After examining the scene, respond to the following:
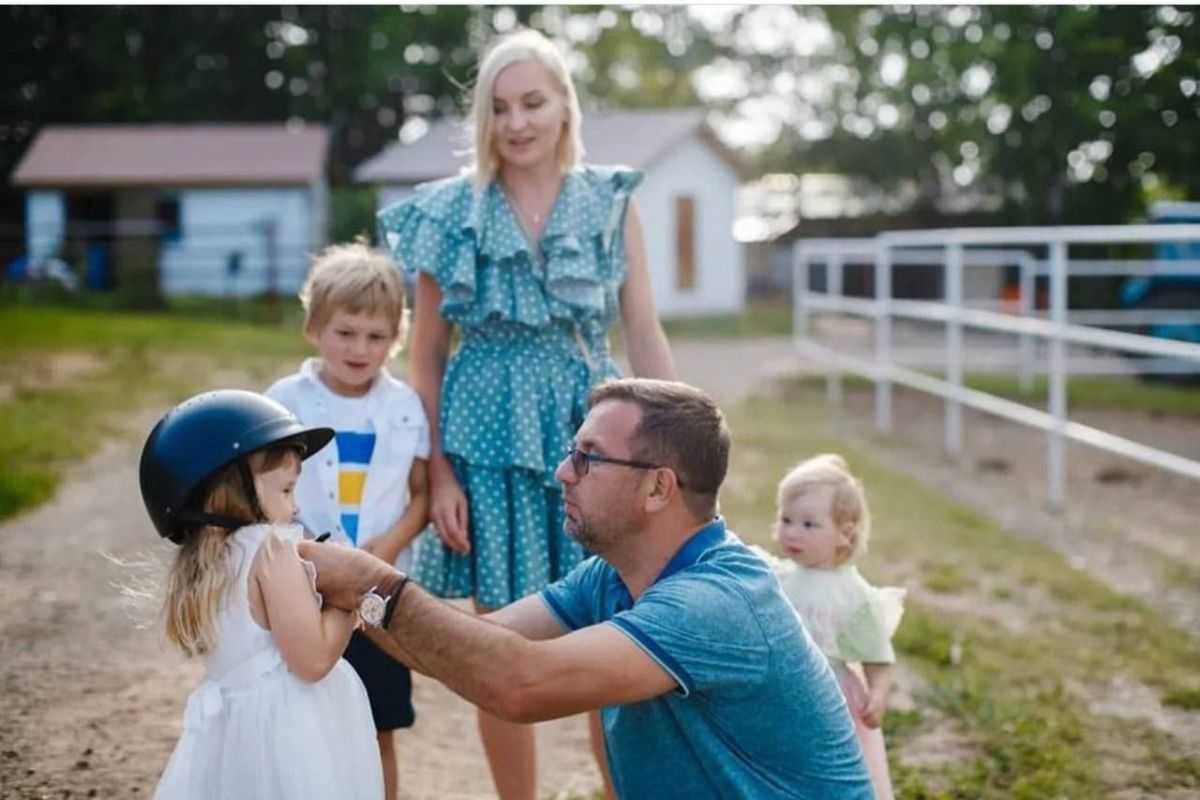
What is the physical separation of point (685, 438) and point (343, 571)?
56cm

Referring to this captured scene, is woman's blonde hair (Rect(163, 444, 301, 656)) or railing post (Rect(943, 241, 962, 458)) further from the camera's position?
railing post (Rect(943, 241, 962, 458))

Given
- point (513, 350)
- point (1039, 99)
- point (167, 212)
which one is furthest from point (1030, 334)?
point (167, 212)

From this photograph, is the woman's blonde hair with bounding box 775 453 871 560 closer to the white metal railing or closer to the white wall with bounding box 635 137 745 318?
the white metal railing

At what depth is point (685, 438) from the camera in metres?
2.23

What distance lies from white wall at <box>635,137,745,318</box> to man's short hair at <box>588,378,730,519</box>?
Result: 24.7 meters

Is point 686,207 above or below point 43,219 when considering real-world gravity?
below

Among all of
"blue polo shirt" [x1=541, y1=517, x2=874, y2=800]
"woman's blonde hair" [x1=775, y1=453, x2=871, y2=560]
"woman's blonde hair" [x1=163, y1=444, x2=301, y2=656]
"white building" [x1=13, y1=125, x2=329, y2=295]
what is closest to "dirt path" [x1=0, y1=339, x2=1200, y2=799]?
"woman's blonde hair" [x1=163, y1=444, x2=301, y2=656]

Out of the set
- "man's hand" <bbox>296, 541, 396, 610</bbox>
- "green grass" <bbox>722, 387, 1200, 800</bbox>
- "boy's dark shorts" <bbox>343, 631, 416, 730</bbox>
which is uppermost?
"man's hand" <bbox>296, 541, 396, 610</bbox>

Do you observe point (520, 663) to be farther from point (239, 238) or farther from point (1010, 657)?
point (239, 238)

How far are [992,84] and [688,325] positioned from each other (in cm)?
721

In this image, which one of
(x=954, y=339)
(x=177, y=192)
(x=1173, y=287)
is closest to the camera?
(x=954, y=339)

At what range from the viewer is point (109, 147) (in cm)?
3197

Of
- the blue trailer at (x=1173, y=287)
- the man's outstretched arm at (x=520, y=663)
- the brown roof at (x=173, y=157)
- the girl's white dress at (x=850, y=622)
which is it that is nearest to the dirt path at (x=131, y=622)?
the man's outstretched arm at (x=520, y=663)

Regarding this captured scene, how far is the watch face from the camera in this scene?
219cm
